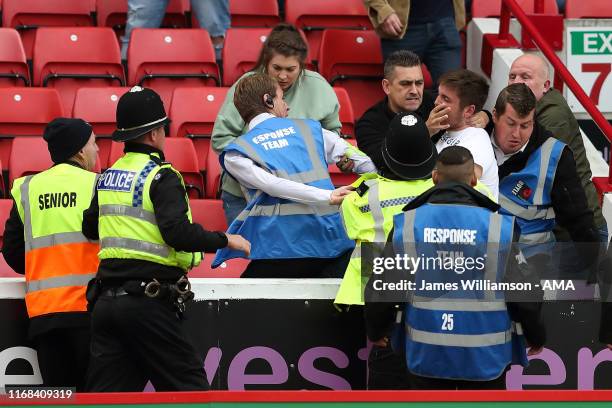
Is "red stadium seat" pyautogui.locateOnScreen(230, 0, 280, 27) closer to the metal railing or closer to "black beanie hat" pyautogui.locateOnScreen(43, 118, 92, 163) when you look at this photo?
the metal railing

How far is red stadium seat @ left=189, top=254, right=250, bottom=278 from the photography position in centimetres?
740

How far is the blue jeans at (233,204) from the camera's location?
709cm

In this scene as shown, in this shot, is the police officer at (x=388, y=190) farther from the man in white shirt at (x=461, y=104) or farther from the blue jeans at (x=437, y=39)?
the blue jeans at (x=437, y=39)

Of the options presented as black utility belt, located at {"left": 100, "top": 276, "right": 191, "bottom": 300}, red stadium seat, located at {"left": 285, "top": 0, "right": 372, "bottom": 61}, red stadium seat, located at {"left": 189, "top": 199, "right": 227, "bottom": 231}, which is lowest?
black utility belt, located at {"left": 100, "top": 276, "right": 191, "bottom": 300}

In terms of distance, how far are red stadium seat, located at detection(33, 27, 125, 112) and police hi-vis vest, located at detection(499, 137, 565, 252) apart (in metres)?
3.38

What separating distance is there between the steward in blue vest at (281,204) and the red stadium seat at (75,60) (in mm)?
2686

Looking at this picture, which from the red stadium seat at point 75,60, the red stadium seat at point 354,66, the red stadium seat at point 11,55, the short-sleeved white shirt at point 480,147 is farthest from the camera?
the red stadium seat at point 354,66

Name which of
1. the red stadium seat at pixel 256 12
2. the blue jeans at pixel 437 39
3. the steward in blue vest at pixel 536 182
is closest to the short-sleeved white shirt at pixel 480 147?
the steward in blue vest at pixel 536 182

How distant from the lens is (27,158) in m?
8.12

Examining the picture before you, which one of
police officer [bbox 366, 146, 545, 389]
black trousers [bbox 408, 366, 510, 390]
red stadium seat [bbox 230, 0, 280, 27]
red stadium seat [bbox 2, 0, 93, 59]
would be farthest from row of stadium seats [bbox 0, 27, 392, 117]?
black trousers [bbox 408, 366, 510, 390]

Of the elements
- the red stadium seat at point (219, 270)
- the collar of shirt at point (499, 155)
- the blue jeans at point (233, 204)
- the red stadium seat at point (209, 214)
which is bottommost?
the red stadium seat at point (219, 270)

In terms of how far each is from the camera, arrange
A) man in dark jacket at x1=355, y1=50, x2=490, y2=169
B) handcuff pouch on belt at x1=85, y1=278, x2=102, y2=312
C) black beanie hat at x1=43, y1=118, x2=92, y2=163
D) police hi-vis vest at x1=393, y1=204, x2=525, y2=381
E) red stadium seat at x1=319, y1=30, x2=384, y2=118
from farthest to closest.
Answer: red stadium seat at x1=319, y1=30, x2=384, y2=118 → man in dark jacket at x1=355, y1=50, x2=490, y2=169 → black beanie hat at x1=43, y1=118, x2=92, y2=163 → handcuff pouch on belt at x1=85, y1=278, x2=102, y2=312 → police hi-vis vest at x1=393, y1=204, x2=525, y2=381

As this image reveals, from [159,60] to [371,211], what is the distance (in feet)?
11.8

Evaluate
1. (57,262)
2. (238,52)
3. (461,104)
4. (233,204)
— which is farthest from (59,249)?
(238,52)
